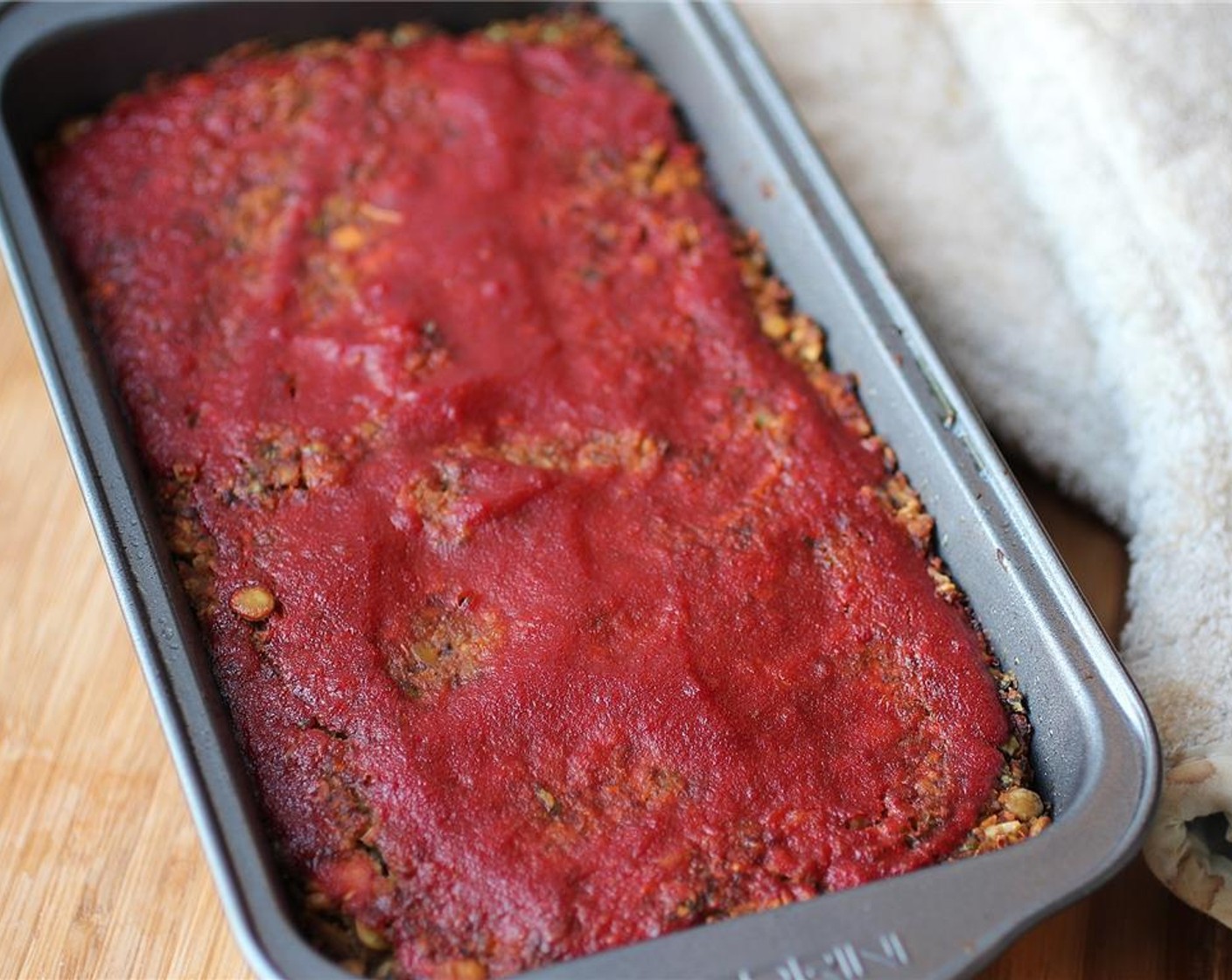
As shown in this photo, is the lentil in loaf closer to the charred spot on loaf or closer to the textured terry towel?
the charred spot on loaf

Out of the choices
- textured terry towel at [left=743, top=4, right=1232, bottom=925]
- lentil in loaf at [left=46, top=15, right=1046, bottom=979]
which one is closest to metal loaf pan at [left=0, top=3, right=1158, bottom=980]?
lentil in loaf at [left=46, top=15, right=1046, bottom=979]

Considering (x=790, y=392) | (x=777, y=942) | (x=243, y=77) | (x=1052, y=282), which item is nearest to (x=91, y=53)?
(x=243, y=77)

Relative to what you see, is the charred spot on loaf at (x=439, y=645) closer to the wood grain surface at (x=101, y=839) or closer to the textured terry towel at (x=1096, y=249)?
the wood grain surface at (x=101, y=839)

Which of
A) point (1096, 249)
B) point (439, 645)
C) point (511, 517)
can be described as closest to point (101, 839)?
point (439, 645)

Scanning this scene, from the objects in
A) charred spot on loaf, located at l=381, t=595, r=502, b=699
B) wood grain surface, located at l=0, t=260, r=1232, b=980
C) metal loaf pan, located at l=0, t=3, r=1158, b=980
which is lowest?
wood grain surface, located at l=0, t=260, r=1232, b=980

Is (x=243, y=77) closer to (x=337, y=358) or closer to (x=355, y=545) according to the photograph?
(x=337, y=358)

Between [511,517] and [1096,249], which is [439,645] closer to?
[511,517]

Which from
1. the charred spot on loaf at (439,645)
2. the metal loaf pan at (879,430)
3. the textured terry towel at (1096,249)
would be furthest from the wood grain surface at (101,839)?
the charred spot on loaf at (439,645)
